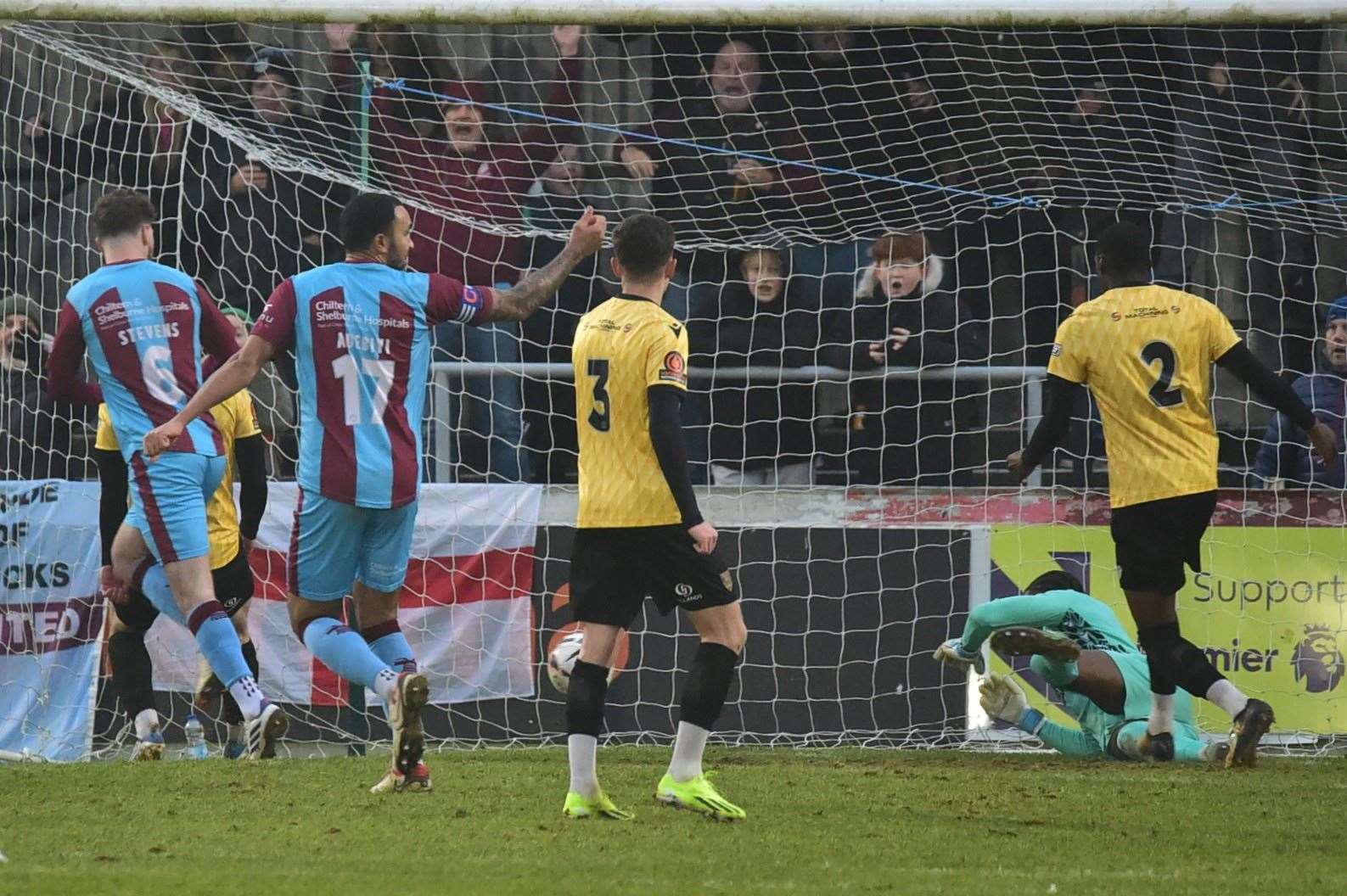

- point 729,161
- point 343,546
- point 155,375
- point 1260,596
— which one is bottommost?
point 1260,596

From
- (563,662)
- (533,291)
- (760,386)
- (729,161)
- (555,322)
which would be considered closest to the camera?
(533,291)

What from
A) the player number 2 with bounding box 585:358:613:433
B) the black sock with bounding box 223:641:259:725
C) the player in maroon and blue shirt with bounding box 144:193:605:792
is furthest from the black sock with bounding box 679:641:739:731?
the black sock with bounding box 223:641:259:725

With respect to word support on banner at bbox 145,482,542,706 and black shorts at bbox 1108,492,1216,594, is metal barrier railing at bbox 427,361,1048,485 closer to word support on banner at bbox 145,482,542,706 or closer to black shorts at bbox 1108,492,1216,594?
word support on banner at bbox 145,482,542,706

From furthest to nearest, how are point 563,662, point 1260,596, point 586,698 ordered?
1. point 1260,596
2. point 563,662
3. point 586,698

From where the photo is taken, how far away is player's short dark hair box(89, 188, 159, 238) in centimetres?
743

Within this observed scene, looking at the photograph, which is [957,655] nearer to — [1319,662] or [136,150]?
[1319,662]

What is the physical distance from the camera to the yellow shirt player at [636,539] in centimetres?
556

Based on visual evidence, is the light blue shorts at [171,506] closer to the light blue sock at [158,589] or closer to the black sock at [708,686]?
the light blue sock at [158,589]

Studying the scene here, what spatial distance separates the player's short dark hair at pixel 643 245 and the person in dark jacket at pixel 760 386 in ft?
13.1

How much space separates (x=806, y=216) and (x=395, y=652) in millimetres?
4407

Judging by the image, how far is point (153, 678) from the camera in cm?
912

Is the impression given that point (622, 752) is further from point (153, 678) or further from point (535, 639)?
point (153, 678)

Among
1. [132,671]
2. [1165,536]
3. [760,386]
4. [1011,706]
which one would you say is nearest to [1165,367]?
[1165,536]

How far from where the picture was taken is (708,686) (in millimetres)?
5613
